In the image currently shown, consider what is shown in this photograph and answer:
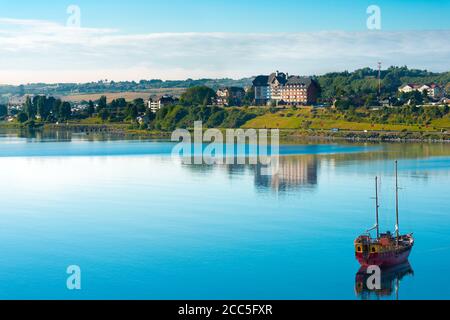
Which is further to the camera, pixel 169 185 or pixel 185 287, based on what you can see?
pixel 169 185

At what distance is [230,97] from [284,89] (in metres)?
7.63

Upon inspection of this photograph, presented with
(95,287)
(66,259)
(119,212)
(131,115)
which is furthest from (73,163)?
(131,115)

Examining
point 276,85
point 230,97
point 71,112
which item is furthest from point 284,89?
point 71,112

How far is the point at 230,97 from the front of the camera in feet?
319

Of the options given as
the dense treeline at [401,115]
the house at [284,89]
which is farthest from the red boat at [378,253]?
the house at [284,89]

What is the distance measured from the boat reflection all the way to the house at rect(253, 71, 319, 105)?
71006 mm

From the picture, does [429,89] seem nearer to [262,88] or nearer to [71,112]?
[262,88]

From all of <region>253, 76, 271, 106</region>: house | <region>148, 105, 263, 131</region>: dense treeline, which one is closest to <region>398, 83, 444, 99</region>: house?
<region>253, 76, 271, 106</region>: house

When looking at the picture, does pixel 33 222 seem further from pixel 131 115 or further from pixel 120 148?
pixel 131 115

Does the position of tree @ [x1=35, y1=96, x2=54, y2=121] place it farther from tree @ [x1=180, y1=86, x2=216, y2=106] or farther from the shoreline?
tree @ [x1=180, y1=86, x2=216, y2=106]

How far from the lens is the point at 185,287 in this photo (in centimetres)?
1756

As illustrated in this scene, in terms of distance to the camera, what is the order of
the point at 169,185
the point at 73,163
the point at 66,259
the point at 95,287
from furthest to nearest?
the point at 73,163
the point at 169,185
the point at 66,259
the point at 95,287

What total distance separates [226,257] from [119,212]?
7749 millimetres
